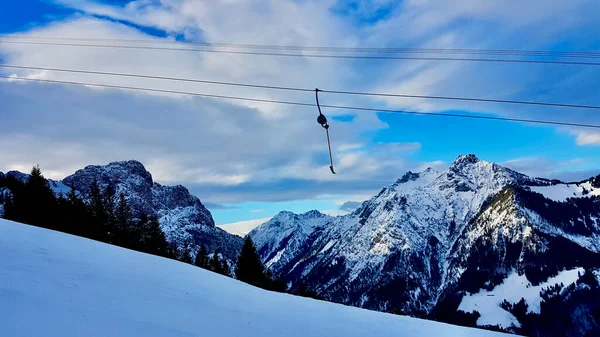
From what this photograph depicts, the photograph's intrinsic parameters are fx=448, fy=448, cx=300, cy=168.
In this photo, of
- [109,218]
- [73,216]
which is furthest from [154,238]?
[73,216]

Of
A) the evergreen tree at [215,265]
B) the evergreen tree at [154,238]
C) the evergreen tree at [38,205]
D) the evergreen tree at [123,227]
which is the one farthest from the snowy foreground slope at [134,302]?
the evergreen tree at [215,265]

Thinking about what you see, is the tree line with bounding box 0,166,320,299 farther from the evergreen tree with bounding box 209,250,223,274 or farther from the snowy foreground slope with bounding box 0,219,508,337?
the snowy foreground slope with bounding box 0,219,508,337

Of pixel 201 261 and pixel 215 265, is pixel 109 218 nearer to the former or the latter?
pixel 201 261

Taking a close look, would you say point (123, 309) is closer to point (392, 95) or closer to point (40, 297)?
point (40, 297)

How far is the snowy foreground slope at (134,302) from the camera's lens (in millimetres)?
15875

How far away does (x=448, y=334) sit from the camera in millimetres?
31141

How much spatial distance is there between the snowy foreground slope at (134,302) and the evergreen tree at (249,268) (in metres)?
34.3

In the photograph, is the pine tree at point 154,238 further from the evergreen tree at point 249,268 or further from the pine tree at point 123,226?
the evergreen tree at point 249,268

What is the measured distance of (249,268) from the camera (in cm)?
6569

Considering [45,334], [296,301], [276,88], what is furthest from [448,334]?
[45,334]

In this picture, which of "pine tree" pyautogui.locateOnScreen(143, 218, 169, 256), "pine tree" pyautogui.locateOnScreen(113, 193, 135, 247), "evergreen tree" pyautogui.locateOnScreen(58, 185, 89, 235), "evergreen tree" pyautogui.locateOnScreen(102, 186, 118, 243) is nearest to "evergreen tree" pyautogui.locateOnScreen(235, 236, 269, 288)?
"pine tree" pyautogui.locateOnScreen(143, 218, 169, 256)

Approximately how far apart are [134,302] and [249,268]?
46.8 meters

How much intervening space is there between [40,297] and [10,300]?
114cm

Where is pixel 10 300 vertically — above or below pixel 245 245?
below
